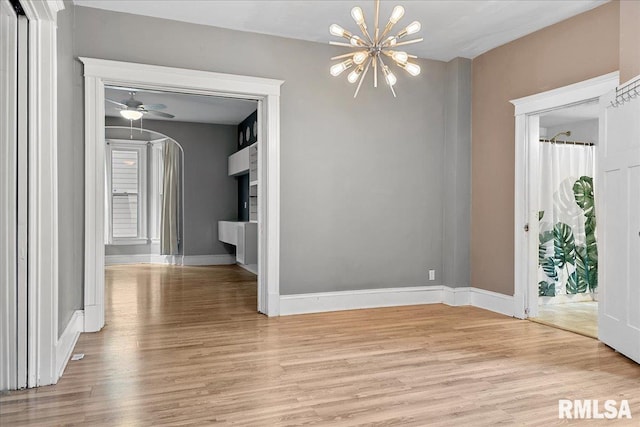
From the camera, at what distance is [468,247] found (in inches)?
207

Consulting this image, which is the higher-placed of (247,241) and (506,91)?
(506,91)

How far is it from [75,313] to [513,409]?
10.7ft

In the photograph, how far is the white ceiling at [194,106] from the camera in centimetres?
695

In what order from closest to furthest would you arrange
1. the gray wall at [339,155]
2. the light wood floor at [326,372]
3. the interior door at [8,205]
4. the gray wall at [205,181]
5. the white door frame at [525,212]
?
the light wood floor at [326,372], the interior door at [8,205], the gray wall at [339,155], the white door frame at [525,212], the gray wall at [205,181]

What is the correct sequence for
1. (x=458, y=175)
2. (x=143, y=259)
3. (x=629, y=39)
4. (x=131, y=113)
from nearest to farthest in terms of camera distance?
(x=629, y=39) < (x=458, y=175) < (x=131, y=113) < (x=143, y=259)

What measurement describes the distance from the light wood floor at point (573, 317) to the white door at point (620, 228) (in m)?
0.50

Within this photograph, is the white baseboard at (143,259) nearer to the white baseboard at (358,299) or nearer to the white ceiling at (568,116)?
the white baseboard at (358,299)

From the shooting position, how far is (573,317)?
468 centimetres

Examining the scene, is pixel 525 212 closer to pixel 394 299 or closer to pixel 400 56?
pixel 394 299

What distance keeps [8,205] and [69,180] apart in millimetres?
1035

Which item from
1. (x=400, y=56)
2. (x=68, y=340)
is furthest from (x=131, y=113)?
(x=400, y=56)

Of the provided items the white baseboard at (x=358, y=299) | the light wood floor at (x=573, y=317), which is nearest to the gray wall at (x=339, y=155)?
the white baseboard at (x=358, y=299)

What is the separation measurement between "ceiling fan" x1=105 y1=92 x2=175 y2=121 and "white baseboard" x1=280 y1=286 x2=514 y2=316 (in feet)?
12.8

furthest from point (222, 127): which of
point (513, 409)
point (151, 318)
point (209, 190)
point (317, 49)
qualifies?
point (513, 409)
